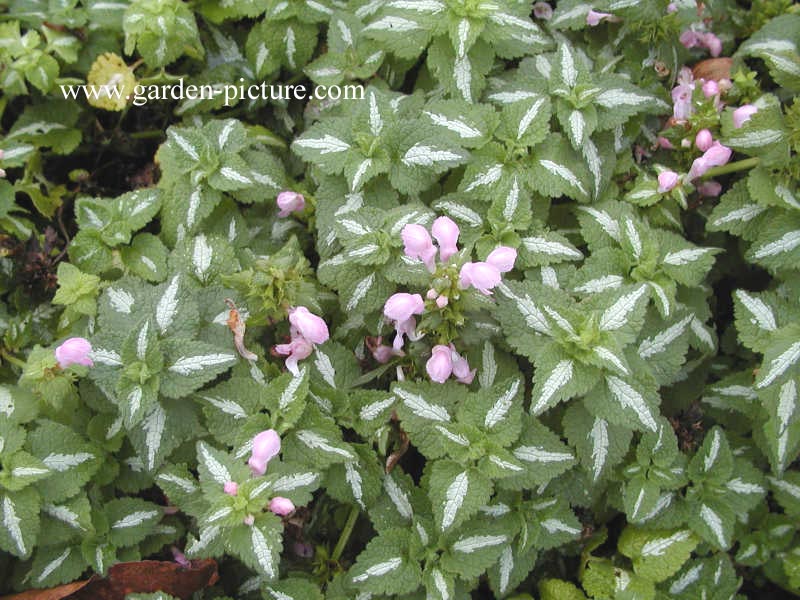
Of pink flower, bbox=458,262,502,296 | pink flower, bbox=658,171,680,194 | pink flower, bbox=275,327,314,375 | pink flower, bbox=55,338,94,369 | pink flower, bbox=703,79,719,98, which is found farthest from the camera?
pink flower, bbox=703,79,719,98

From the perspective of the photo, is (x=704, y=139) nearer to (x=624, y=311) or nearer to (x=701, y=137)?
(x=701, y=137)

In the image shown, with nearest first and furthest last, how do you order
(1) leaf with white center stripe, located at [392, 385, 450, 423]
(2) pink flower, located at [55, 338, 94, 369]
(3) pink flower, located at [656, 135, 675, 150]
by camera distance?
(2) pink flower, located at [55, 338, 94, 369] → (1) leaf with white center stripe, located at [392, 385, 450, 423] → (3) pink flower, located at [656, 135, 675, 150]

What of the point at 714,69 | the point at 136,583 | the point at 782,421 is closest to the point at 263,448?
the point at 136,583

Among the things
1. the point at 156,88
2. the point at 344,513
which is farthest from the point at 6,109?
the point at 344,513

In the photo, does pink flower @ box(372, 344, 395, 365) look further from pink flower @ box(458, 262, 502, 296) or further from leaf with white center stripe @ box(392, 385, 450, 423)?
pink flower @ box(458, 262, 502, 296)

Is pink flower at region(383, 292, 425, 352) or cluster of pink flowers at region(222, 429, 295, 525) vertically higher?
pink flower at region(383, 292, 425, 352)

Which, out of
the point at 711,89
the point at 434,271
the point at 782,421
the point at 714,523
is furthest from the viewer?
the point at 711,89

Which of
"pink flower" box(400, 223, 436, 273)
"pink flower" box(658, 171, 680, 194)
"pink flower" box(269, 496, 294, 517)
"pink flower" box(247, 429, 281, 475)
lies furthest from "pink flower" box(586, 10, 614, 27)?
"pink flower" box(269, 496, 294, 517)

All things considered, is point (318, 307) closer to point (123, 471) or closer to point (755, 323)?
point (123, 471)
